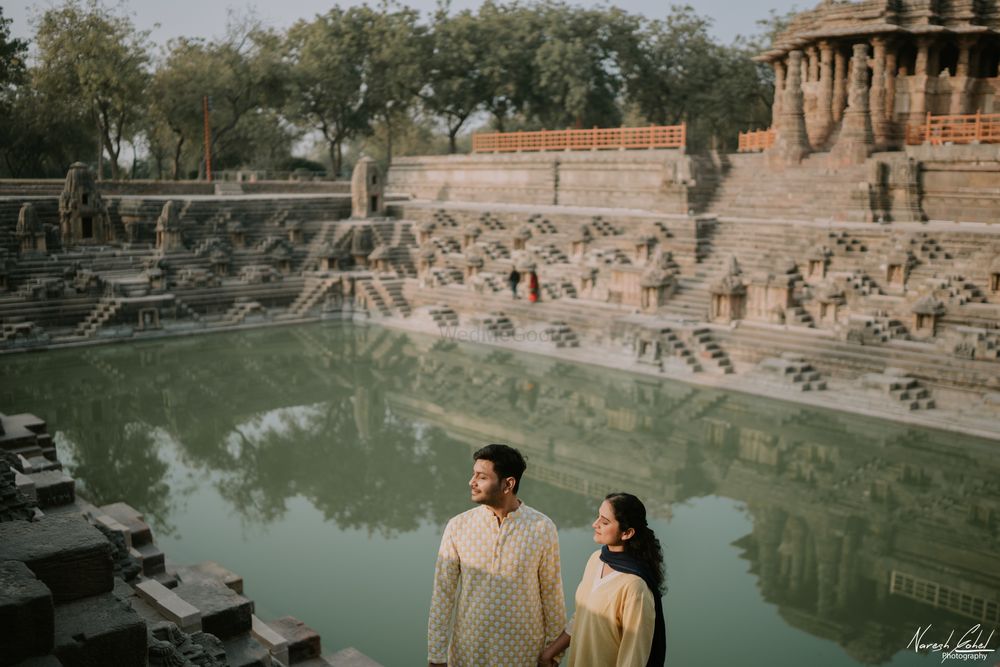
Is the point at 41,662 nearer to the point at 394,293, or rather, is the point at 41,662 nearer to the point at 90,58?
the point at 394,293

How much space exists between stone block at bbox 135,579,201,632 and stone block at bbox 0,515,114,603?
1.97 m

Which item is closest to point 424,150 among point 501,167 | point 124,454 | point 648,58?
point 648,58

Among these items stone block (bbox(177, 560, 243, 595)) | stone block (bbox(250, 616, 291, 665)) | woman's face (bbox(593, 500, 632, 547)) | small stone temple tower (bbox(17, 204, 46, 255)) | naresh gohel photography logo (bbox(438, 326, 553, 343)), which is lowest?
stone block (bbox(177, 560, 243, 595))

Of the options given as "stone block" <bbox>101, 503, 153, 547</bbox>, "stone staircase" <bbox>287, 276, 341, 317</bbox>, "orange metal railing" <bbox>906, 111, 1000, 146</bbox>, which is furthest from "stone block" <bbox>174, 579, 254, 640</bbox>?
"orange metal railing" <bbox>906, 111, 1000, 146</bbox>

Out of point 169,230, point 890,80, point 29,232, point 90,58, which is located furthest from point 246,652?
point 90,58

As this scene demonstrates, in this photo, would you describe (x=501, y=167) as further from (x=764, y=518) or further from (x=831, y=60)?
(x=764, y=518)

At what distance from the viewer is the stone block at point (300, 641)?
652cm

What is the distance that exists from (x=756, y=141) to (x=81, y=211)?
59.2ft

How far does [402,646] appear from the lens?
23.2 ft

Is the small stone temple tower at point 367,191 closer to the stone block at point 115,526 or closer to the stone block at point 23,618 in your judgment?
the stone block at point 115,526

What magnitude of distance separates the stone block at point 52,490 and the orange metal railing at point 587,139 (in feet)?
60.8

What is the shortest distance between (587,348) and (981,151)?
872cm

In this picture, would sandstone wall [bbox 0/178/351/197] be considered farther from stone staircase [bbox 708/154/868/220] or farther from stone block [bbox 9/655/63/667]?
stone block [bbox 9/655/63/667]

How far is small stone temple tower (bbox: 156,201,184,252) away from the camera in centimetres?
2244
